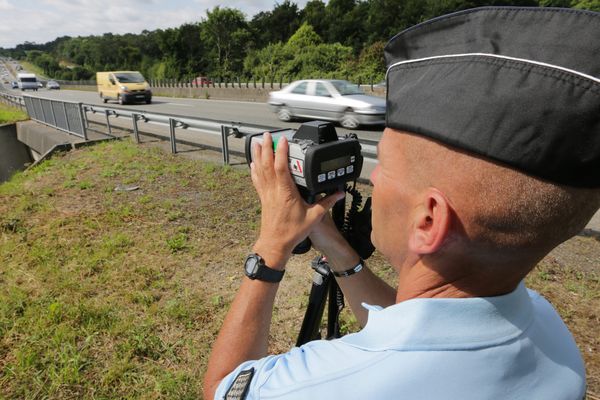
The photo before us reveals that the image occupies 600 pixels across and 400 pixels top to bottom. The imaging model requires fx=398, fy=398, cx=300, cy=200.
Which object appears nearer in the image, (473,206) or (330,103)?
(473,206)

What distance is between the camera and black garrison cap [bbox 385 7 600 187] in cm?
68

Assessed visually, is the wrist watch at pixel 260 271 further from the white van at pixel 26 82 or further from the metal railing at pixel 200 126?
the white van at pixel 26 82

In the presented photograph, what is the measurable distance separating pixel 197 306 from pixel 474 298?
2.76 m

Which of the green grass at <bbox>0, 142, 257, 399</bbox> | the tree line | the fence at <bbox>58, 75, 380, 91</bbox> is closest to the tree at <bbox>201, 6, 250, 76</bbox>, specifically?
the tree line

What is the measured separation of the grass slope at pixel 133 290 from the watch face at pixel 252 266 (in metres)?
1.73

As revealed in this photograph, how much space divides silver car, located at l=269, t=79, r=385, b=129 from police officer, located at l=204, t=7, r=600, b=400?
11.0 metres

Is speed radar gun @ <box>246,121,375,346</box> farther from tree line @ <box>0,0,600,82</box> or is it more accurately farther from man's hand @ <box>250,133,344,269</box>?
tree line @ <box>0,0,600,82</box>

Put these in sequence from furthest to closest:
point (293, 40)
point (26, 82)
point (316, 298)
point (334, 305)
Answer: point (26, 82) → point (293, 40) → point (334, 305) → point (316, 298)

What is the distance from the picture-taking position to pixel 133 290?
347cm

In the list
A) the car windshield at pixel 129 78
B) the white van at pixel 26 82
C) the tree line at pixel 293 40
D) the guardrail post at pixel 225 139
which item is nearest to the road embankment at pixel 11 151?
the car windshield at pixel 129 78

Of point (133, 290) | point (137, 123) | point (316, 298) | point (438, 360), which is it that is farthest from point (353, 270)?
point (137, 123)

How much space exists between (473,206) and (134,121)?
34.1 ft

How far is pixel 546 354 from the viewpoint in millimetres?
868

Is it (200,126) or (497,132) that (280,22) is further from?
(497,132)
